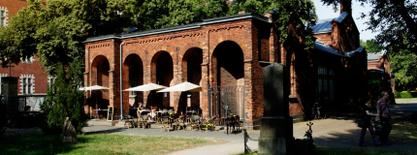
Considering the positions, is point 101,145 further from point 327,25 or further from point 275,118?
point 327,25

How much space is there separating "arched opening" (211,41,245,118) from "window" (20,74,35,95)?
104 feet

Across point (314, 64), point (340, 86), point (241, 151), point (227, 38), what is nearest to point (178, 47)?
point (227, 38)

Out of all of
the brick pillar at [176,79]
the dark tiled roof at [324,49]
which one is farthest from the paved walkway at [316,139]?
the dark tiled roof at [324,49]

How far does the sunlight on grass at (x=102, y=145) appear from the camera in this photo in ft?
45.2

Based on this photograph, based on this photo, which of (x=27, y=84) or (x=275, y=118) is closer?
(x=275, y=118)

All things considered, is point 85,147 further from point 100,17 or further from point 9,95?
point 100,17

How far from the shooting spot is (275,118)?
11445 mm

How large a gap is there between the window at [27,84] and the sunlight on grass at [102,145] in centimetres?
3179

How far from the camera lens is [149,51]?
26031mm

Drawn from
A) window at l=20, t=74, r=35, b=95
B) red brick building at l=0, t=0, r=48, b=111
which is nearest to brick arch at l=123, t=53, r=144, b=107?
red brick building at l=0, t=0, r=48, b=111

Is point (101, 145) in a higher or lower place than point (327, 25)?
lower

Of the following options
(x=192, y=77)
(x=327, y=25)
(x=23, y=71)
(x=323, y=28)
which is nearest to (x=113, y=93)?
(x=192, y=77)

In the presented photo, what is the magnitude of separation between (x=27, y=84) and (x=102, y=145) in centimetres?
3706

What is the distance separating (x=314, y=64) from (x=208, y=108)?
9.44m
